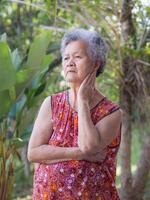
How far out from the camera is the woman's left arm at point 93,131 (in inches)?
100

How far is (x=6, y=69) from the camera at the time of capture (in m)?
4.30

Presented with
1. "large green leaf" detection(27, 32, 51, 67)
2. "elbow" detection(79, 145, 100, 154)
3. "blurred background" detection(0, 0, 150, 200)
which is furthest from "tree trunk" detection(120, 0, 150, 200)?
"elbow" detection(79, 145, 100, 154)

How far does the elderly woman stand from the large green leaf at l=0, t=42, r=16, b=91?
5.17ft

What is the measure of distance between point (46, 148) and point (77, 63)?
1.47ft

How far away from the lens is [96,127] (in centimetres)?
261

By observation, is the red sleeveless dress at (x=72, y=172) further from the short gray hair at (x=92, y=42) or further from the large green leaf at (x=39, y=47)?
the large green leaf at (x=39, y=47)

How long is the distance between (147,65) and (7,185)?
1.79m

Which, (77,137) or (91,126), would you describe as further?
(77,137)

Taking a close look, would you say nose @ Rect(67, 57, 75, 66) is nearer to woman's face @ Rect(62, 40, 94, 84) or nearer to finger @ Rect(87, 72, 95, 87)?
woman's face @ Rect(62, 40, 94, 84)

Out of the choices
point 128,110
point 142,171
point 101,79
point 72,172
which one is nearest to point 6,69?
point 72,172

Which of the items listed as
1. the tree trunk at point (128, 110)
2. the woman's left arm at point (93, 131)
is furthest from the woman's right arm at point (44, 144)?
the tree trunk at point (128, 110)

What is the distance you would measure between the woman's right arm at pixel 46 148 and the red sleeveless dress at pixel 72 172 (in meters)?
0.03

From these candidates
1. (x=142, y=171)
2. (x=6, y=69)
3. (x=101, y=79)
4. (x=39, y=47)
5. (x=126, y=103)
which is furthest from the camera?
(x=101, y=79)

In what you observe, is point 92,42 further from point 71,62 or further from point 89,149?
point 89,149
